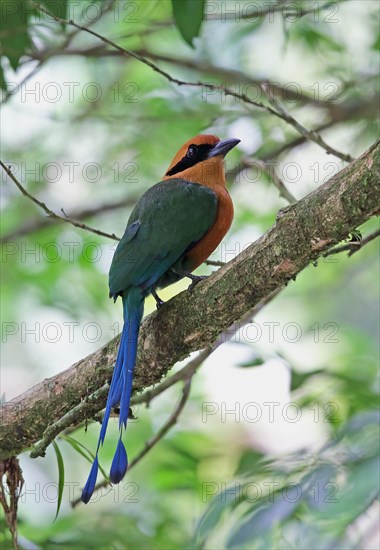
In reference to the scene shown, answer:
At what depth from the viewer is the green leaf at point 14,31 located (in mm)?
3850

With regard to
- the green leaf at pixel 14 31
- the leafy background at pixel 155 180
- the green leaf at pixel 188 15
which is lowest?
the leafy background at pixel 155 180

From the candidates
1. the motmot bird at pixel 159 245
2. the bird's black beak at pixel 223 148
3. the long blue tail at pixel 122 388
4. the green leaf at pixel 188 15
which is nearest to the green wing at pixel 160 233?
the motmot bird at pixel 159 245

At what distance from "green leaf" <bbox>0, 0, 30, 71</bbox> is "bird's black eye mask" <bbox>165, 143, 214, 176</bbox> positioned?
0.94 metres

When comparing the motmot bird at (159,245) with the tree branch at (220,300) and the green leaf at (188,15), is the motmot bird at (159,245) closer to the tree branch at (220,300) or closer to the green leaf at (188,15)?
the tree branch at (220,300)

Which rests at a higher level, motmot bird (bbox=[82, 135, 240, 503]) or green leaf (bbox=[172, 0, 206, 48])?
green leaf (bbox=[172, 0, 206, 48])

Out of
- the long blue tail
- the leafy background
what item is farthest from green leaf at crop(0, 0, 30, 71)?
the long blue tail

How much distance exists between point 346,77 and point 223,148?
1.85m

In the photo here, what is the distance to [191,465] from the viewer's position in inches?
165

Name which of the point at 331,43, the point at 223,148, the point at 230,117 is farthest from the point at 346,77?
the point at 223,148

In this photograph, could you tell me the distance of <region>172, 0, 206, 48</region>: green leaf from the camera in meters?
3.36

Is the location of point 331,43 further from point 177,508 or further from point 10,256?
point 177,508

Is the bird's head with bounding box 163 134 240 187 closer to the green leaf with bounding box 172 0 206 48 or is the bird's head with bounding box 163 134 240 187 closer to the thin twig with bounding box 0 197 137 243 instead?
the green leaf with bounding box 172 0 206 48

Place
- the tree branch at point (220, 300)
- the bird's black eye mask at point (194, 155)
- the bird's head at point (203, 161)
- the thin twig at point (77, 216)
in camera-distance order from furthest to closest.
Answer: the thin twig at point (77, 216)
the bird's black eye mask at point (194, 155)
the bird's head at point (203, 161)
the tree branch at point (220, 300)

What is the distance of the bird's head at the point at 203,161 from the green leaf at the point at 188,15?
31.2 inches
